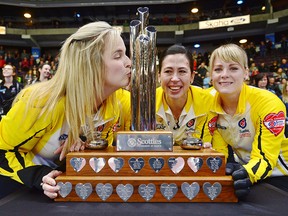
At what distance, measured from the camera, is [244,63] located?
4.75 feet

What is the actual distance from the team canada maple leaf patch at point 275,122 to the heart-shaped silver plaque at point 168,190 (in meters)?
0.53

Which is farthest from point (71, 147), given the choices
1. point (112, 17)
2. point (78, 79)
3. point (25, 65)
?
point (112, 17)

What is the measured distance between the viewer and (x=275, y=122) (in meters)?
1.23

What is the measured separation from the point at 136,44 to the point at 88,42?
219 mm

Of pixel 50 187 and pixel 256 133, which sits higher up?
pixel 256 133

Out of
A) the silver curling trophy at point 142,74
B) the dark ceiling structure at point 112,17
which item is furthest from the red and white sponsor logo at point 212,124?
the dark ceiling structure at point 112,17

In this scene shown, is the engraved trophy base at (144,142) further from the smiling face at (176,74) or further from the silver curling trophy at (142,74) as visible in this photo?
the smiling face at (176,74)

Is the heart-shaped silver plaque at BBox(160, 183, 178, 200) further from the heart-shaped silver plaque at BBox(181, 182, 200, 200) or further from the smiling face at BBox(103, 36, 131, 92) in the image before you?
the smiling face at BBox(103, 36, 131, 92)

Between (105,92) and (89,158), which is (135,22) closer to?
(105,92)

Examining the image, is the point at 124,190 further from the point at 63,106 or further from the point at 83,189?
the point at 63,106

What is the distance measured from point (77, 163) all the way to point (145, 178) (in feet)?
0.79

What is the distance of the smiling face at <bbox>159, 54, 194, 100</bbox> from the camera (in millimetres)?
1423

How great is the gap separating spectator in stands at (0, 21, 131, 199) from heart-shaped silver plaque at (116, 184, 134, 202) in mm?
236

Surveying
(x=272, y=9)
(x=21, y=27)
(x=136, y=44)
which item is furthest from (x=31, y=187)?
(x=21, y=27)
